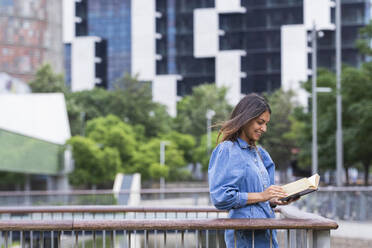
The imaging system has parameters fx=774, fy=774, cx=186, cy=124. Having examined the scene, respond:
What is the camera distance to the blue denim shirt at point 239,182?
4.88 metres

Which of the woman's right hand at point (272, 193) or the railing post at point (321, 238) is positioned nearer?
the woman's right hand at point (272, 193)

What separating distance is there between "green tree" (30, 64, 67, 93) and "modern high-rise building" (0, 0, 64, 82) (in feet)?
60.8

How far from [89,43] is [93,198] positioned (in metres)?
76.5

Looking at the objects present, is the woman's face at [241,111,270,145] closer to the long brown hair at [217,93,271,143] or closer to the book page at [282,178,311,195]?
the long brown hair at [217,93,271,143]

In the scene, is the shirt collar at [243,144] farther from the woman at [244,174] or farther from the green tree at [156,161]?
the green tree at [156,161]

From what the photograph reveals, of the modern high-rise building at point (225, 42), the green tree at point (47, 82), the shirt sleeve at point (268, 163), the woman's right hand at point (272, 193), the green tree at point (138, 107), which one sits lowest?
the green tree at point (138, 107)

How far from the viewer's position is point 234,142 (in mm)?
5059

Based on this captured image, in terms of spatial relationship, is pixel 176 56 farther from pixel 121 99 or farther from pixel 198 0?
pixel 121 99

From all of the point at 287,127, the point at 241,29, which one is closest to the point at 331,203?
the point at 287,127

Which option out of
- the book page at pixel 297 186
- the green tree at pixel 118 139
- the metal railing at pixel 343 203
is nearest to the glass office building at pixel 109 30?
the green tree at pixel 118 139

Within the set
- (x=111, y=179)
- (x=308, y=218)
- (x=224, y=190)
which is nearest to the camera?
(x=224, y=190)

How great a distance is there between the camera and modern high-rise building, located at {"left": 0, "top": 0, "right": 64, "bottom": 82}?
102625mm

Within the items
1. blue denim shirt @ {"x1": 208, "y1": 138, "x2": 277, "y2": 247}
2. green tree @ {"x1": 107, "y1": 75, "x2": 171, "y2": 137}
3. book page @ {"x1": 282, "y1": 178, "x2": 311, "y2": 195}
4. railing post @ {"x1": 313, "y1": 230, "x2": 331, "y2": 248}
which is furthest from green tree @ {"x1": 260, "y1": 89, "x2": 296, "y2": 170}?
book page @ {"x1": 282, "y1": 178, "x2": 311, "y2": 195}

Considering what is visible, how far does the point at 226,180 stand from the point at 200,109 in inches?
2946
